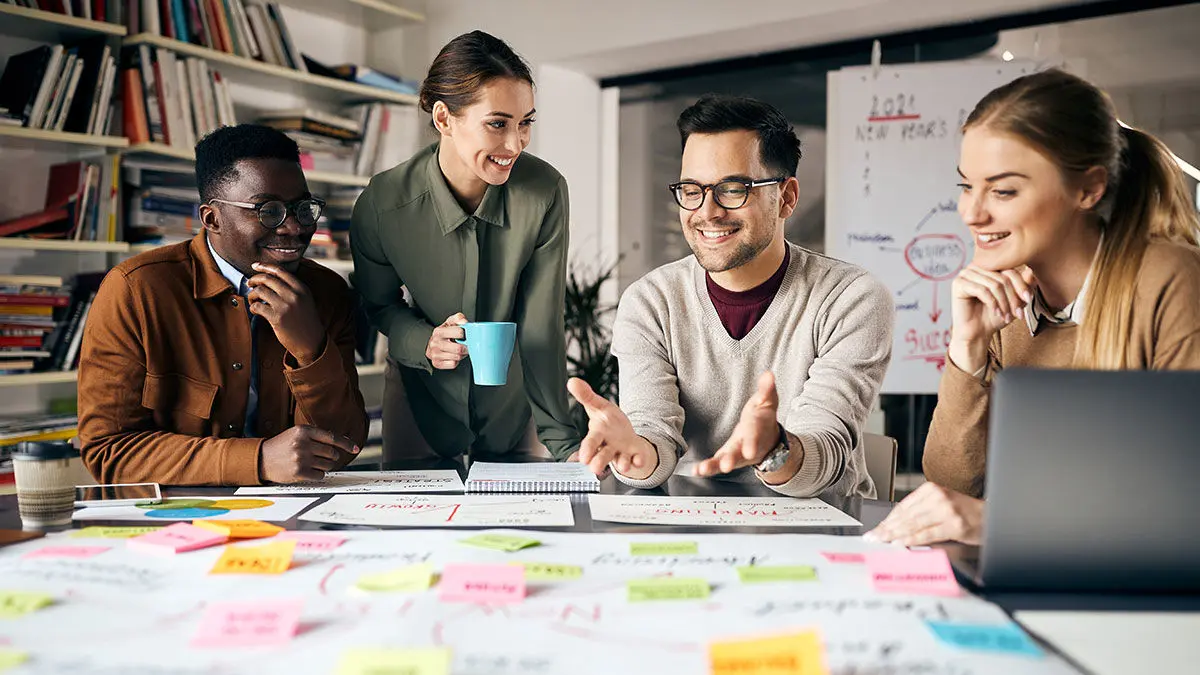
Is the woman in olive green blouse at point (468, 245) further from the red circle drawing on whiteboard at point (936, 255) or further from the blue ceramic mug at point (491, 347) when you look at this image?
the red circle drawing on whiteboard at point (936, 255)

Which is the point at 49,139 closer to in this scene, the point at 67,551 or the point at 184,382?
the point at 184,382

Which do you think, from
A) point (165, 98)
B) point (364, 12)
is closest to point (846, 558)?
point (165, 98)

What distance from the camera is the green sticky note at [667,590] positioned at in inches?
36.1

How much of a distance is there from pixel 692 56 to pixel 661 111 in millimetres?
390

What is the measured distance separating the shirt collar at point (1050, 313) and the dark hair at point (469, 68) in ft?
3.67

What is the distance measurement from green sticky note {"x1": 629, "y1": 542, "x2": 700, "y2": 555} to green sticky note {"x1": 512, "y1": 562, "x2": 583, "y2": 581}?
3.8 inches

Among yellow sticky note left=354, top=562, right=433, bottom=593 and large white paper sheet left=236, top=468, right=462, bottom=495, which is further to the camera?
large white paper sheet left=236, top=468, right=462, bottom=495

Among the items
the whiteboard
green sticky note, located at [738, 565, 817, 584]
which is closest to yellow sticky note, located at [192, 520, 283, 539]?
green sticky note, located at [738, 565, 817, 584]

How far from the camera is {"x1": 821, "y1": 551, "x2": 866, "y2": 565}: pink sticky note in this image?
1052 millimetres

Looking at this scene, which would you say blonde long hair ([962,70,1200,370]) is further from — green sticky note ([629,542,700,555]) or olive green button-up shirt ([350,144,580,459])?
olive green button-up shirt ([350,144,580,459])

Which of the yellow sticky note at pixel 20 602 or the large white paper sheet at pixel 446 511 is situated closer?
the yellow sticky note at pixel 20 602

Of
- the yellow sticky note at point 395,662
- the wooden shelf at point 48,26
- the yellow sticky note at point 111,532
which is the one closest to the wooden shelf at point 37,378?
the wooden shelf at point 48,26

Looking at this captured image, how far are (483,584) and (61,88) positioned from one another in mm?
2688

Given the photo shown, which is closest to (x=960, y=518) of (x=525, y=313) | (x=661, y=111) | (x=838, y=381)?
(x=838, y=381)
